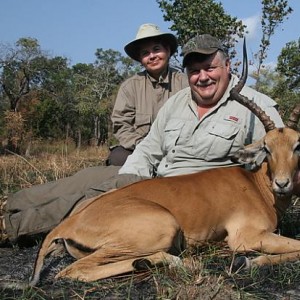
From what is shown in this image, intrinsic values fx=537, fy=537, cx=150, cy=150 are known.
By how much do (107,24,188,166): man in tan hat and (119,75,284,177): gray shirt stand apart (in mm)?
1203

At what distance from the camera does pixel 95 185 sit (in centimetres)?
591

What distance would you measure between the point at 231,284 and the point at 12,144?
111ft

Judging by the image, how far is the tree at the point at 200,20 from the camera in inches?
671

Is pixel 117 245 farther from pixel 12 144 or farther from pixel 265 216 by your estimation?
pixel 12 144

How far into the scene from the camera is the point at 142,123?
7203mm

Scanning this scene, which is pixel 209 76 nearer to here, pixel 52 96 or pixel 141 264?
pixel 141 264

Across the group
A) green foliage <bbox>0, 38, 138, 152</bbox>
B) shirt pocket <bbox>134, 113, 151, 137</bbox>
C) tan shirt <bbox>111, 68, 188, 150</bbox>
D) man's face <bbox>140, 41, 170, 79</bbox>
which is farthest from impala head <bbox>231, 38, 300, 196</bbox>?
green foliage <bbox>0, 38, 138, 152</bbox>

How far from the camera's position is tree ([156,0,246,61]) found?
17.0 metres

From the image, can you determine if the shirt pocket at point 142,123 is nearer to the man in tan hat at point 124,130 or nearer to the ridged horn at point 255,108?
the man in tan hat at point 124,130

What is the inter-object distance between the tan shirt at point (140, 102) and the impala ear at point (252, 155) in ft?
6.64

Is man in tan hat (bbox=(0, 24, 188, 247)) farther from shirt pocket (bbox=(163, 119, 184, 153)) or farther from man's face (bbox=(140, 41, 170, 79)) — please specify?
shirt pocket (bbox=(163, 119, 184, 153))

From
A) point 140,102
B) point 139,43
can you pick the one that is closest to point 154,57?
→ point 139,43

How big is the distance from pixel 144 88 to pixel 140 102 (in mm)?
195

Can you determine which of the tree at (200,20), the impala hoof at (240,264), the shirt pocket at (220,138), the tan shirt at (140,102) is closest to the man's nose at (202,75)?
the shirt pocket at (220,138)
